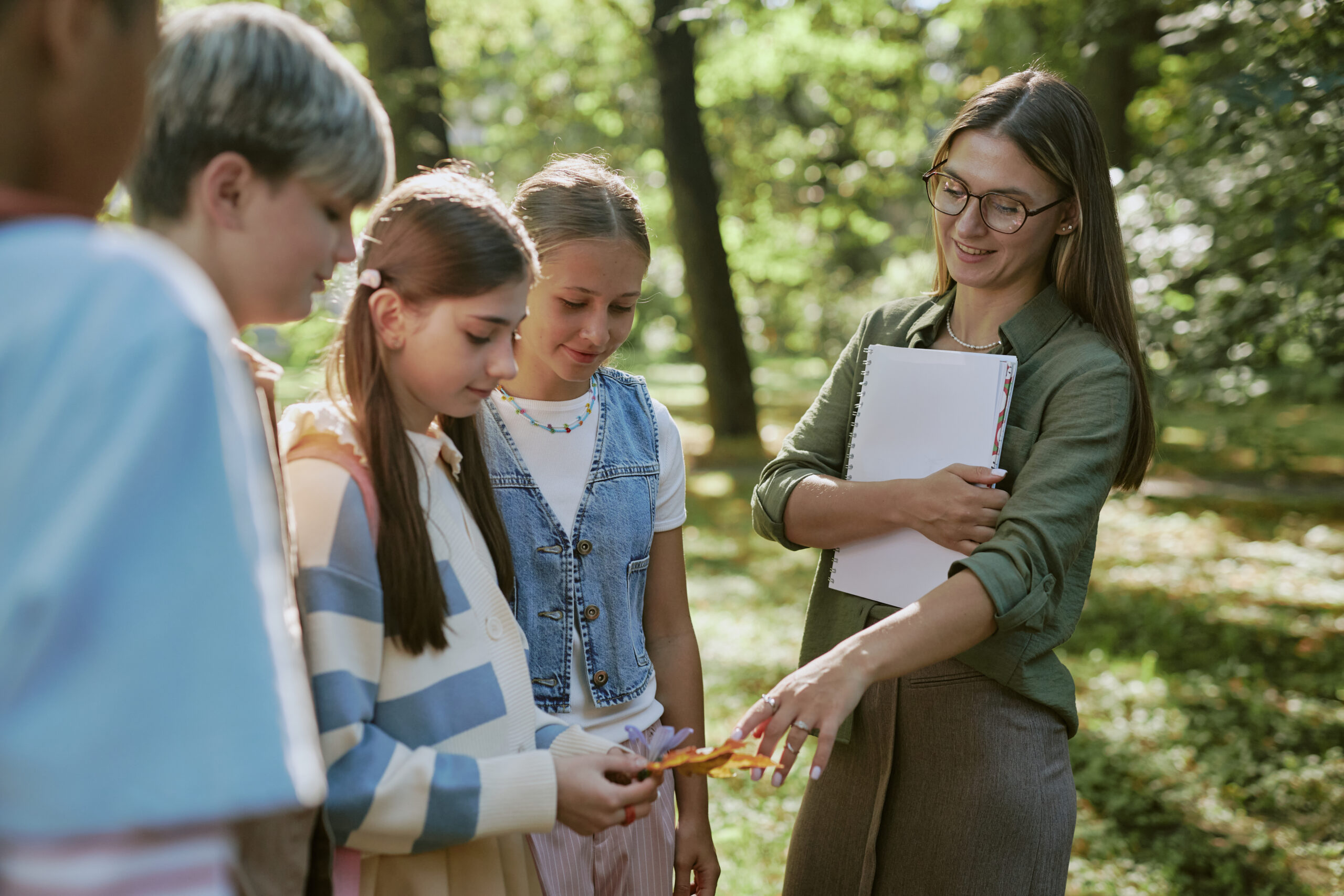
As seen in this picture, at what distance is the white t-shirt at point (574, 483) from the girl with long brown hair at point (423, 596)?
27cm

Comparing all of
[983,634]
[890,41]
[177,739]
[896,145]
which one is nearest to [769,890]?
[983,634]

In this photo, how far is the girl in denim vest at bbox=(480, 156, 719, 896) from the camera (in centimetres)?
198

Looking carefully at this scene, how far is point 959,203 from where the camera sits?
2.11m

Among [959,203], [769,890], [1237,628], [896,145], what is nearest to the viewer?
[959,203]

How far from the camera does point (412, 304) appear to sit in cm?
156

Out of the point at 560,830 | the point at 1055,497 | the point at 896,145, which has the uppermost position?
the point at 896,145

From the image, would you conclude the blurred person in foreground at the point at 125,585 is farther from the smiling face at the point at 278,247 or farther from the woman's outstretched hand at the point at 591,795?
the woman's outstretched hand at the point at 591,795

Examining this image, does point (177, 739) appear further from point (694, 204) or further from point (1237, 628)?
point (694, 204)

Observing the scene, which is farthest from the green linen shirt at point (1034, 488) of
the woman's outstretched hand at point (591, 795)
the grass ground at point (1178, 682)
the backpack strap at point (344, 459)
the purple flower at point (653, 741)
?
the grass ground at point (1178, 682)

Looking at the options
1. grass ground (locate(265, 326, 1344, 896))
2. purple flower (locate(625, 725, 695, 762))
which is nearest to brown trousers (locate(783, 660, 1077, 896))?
purple flower (locate(625, 725, 695, 762))

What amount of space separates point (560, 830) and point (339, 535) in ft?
2.74

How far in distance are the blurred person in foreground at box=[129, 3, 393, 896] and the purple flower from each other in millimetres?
832

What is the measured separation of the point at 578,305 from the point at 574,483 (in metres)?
0.36

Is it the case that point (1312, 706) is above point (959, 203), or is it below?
below
